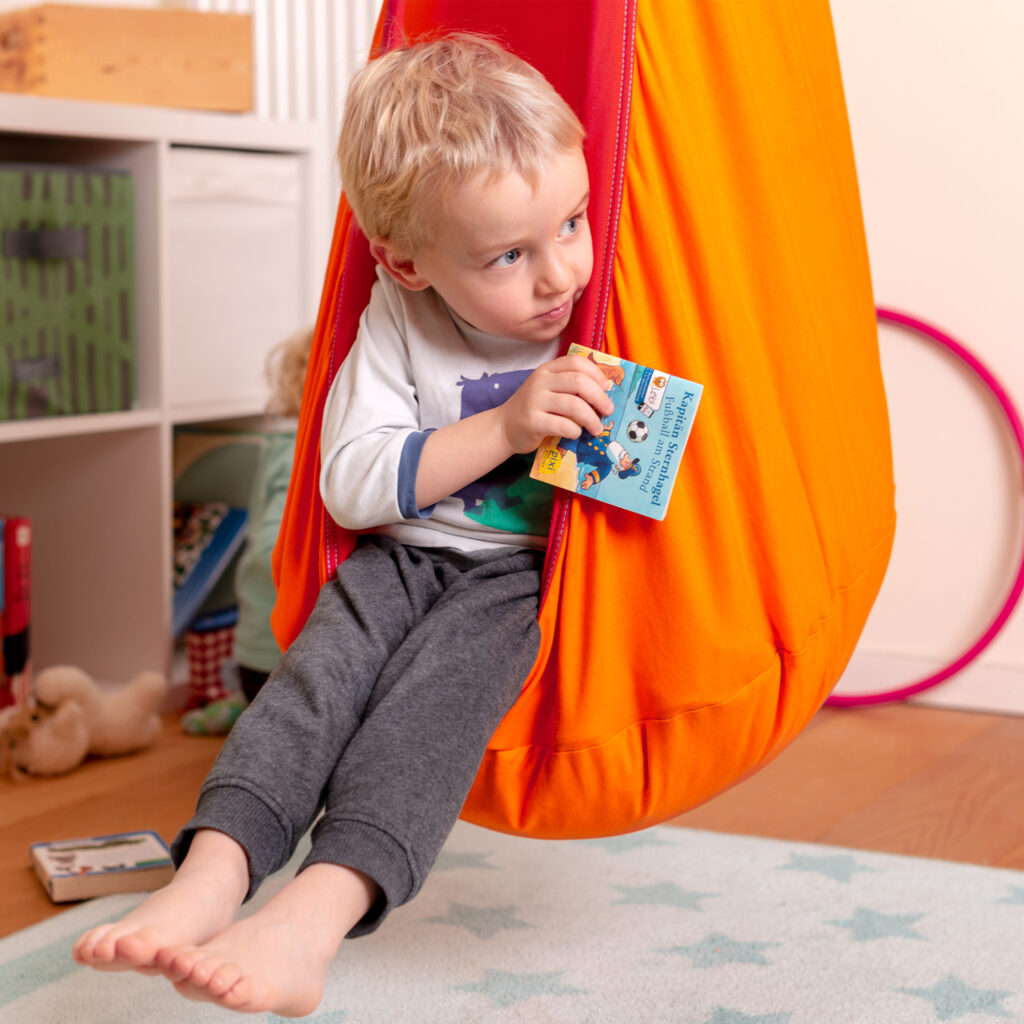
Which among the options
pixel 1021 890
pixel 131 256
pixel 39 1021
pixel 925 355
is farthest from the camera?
pixel 925 355

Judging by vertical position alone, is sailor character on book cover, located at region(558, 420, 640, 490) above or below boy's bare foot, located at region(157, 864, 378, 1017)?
above

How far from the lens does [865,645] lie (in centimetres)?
230

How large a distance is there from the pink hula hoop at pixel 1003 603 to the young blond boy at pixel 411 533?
1.26m

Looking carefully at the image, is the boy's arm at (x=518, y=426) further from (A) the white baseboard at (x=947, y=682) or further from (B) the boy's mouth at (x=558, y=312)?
(A) the white baseboard at (x=947, y=682)

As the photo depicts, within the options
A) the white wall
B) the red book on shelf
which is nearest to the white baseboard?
the white wall

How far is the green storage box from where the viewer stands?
6.11 feet

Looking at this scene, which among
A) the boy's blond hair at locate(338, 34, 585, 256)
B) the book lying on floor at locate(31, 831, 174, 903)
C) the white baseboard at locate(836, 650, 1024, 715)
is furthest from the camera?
the white baseboard at locate(836, 650, 1024, 715)

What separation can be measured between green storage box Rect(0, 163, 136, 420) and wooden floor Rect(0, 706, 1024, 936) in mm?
575

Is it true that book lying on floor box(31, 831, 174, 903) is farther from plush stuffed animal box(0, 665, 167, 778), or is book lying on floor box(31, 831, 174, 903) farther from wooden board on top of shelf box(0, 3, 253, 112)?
wooden board on top of shelf box(0, 3, 253, 112)

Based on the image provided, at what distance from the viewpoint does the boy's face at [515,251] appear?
936 millimetres

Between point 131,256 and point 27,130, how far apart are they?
0.25 meters

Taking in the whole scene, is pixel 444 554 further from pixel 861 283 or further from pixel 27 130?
pixel 27 130

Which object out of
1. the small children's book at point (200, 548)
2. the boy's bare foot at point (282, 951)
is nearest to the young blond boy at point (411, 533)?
the boy's bare foot at point (282, 951)

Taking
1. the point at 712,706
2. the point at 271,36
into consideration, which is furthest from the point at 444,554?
the point at 271,36
